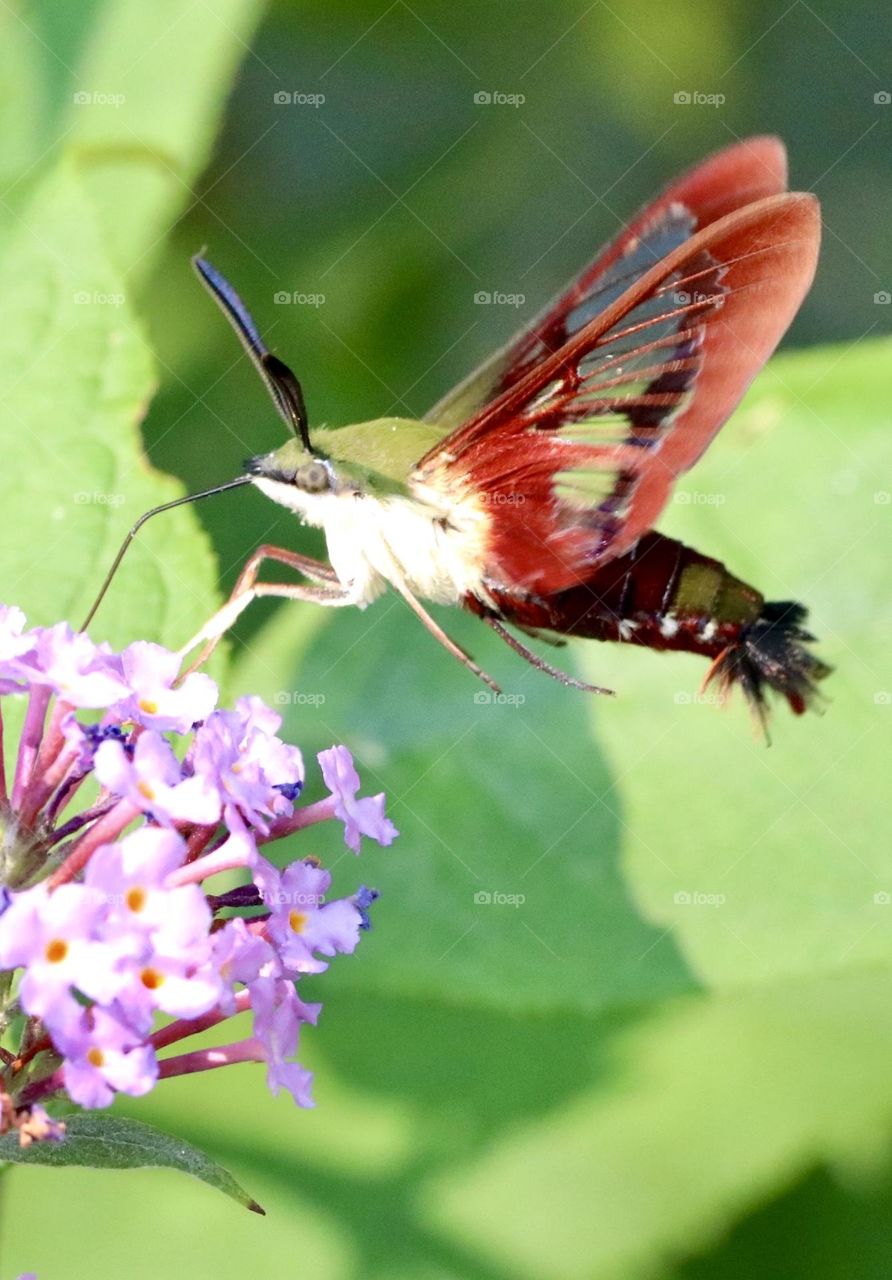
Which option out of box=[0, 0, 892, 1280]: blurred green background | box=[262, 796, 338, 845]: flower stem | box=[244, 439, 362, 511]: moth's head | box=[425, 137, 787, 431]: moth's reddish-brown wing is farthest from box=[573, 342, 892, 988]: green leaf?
box=[262, 796, 338, 845]: flower stem

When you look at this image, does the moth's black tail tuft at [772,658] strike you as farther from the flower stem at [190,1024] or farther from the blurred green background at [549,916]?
the flower stem at [190,1024]

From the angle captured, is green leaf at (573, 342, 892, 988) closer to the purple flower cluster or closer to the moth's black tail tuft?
the moth's black tail tuft

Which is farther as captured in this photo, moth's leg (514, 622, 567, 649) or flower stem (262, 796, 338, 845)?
moth's leg (514, 622, 567, 649)

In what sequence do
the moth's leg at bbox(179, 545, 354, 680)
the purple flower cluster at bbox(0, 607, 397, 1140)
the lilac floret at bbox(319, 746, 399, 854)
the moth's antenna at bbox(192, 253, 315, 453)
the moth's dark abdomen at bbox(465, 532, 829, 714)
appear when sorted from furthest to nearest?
the moth's dark abdomen at bbox(465, 532, 829, 714)
the moth's leg at bbox(179, 545, 354, 680)
the moth's antenna at bbox(192, 253, 315, 453)
the lilac floret at bbox(319, 746, 399, 854)
the purple flower cluster at bbox(0, 607, 397, 1140)

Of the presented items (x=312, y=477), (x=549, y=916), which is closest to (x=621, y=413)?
(x=312, y=477)

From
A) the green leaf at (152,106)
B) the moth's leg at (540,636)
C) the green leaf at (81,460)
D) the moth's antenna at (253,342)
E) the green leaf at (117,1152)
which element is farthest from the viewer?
the green leaf at (152,106)

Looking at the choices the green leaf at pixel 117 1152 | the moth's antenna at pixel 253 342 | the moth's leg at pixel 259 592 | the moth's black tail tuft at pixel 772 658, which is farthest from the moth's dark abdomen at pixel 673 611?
the green leaf at pixel 117 1152
